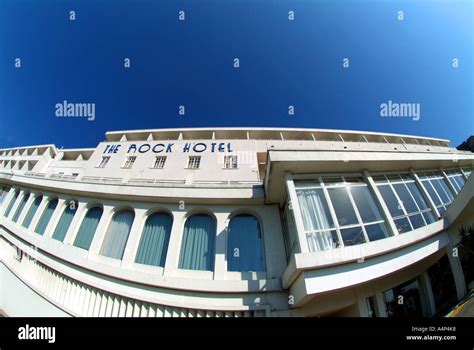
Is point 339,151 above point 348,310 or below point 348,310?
above

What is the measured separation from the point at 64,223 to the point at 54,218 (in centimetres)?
72

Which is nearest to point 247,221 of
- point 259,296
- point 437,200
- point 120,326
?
point 259,296

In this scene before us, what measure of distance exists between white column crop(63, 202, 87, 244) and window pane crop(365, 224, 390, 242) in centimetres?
1117

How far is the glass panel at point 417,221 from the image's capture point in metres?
5.88

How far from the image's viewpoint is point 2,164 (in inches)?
840

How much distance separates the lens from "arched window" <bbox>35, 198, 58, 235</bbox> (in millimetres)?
9048

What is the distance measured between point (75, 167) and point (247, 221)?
762 inches

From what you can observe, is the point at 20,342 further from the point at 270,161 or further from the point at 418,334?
the point at 418,334

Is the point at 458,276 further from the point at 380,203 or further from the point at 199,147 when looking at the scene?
the point at 199,147

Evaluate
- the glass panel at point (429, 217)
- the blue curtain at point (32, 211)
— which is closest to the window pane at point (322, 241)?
the glass panel at point (429, 217)

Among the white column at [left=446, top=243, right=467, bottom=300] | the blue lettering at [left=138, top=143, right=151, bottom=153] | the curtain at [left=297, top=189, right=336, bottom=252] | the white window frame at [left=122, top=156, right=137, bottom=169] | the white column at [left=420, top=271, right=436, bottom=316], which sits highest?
the blue lettering at [left=138, top=143, right=151, bottom=153]

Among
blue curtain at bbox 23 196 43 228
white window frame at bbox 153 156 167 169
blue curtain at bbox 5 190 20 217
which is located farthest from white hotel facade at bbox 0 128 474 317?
blue curtain at bbox 5 190 20 217

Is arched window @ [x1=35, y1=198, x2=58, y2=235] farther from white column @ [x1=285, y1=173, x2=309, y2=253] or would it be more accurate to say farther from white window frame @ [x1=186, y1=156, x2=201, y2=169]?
white column @ [x1=285, y1=173, x2=309, y2=253]

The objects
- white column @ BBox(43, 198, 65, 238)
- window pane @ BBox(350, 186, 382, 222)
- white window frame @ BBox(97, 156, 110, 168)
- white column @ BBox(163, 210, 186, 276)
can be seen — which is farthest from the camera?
white window frame @ BBox(97, 156, 110, 168)
